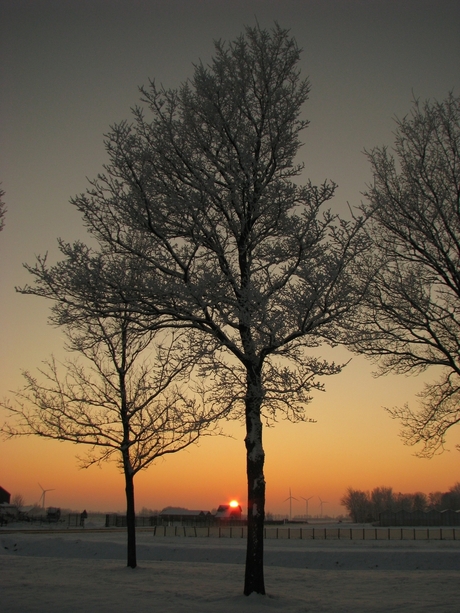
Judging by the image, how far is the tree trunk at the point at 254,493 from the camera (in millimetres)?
12469

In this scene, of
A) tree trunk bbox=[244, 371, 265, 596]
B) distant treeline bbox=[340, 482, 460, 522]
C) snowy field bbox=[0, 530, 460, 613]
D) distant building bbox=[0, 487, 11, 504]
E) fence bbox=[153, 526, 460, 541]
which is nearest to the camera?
snowy field bbox=[0, 530, 460, 613]

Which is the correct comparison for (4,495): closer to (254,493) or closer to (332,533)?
(332,533)

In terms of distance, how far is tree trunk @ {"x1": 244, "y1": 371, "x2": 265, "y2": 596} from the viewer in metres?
12.5

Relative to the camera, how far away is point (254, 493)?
12570 millimetres

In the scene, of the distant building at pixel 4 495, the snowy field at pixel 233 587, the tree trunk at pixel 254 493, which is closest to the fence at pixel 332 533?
the snowy field at pixel 233 587

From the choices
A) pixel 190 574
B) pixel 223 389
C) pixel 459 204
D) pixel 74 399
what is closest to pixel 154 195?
pixel 223 389

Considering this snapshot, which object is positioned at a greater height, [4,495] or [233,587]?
[233,587]

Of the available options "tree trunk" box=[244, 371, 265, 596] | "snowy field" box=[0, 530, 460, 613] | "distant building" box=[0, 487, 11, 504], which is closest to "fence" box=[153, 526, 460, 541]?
"snowy field" box=[0, 530, 460, 613]

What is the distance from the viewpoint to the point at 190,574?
60.3 ft

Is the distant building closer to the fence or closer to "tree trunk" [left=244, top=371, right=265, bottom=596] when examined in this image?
the fence

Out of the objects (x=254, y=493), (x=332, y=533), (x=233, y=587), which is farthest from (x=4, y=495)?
(x=254, y=493)

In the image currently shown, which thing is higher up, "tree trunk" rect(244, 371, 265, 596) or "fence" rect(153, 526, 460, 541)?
"tree trunk" rect(244, 371, 265, 596)

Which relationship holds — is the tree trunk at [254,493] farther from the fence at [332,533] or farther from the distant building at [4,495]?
the distant building at [4,495]

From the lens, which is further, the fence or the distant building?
the distant building
